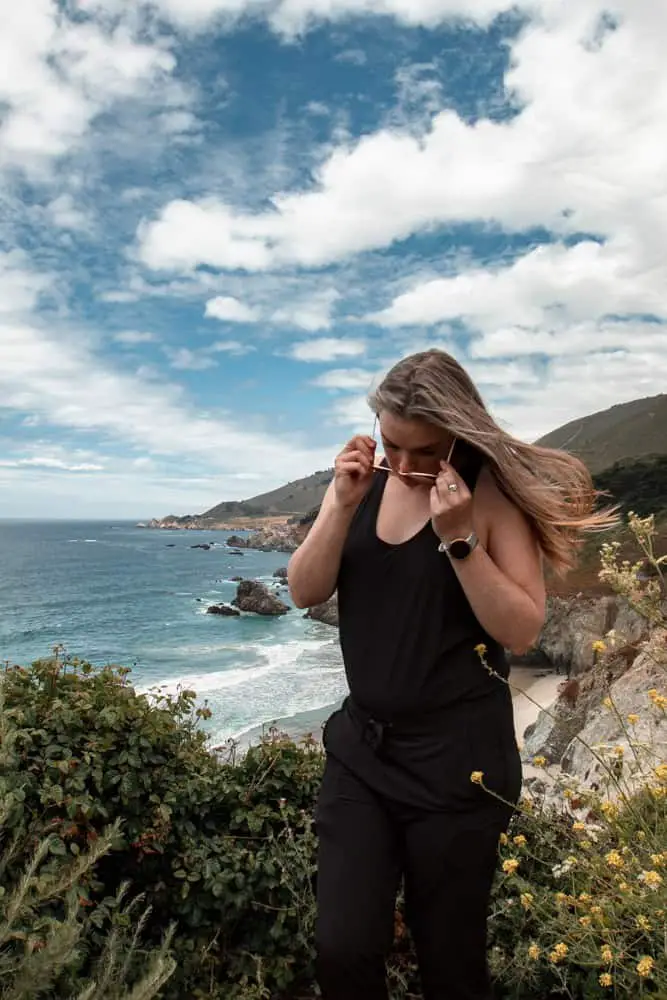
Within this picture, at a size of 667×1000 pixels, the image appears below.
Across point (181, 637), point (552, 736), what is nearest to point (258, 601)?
point (181, 637)

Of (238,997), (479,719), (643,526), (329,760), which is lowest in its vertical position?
(238,997)

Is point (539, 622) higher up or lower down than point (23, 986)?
higher up

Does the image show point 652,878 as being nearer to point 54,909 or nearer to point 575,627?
point 54,909

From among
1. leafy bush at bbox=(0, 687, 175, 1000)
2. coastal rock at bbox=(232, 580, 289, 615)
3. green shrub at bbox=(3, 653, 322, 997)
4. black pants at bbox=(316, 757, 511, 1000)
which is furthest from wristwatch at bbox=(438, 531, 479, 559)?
coastal rock at bbox=(232, 580, 289, 615)

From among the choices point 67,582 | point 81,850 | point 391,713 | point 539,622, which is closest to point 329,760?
point 391,713

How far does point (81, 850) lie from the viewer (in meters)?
2.68

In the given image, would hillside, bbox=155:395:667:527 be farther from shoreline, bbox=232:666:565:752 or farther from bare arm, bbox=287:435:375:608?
A: shoreline, bbox=232:666:565:752

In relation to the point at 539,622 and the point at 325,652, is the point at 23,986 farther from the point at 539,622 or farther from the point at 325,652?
the point at 325,652

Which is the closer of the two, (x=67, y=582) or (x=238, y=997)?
(x=238, y=997)

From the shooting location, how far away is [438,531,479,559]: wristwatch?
1.98m

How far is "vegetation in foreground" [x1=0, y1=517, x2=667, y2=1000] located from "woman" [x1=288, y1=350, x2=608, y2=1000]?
0.38 m

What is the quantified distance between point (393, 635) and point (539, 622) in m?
0.44

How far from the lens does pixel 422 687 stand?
80.1 inches

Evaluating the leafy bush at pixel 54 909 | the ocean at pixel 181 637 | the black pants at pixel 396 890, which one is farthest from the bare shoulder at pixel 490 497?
the ocean at pixel 181 637
